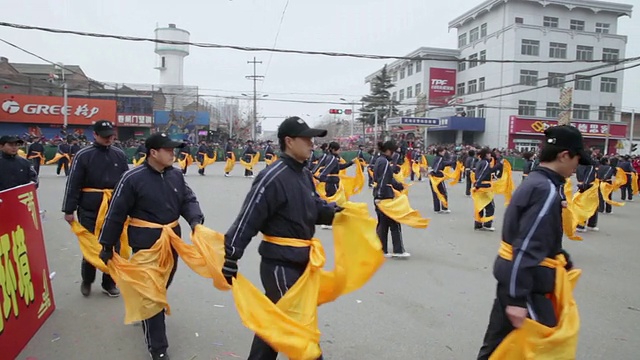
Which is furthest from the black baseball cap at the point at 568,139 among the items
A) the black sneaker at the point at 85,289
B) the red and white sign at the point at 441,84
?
the red and white sign at the point at 441,84

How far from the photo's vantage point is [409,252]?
7711mm

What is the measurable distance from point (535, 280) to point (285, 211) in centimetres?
156

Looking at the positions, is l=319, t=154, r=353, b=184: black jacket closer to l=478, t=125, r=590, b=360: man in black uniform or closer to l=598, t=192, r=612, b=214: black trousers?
l=598, t=192, r=612, b=214: black trousers

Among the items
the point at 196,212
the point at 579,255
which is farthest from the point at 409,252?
the point at 196,212

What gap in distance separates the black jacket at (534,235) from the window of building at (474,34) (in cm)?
5048

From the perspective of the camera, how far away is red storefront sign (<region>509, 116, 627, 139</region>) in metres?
43.2

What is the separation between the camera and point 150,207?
3.82 meters

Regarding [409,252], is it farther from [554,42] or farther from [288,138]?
[554,42]

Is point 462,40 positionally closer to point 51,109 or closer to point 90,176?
point 51,109

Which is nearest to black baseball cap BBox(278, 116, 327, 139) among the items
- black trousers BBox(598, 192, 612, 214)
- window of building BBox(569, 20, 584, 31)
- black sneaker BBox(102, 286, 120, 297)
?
black sneaker BBox(102, 286, 120, 297)

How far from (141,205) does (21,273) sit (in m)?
1.11

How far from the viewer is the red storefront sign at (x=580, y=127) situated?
43.2 meters

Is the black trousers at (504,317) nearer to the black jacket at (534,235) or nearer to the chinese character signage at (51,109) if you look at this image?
the black jacket at (534,235)

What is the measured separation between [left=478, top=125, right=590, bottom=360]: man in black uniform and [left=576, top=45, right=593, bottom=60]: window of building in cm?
5117
